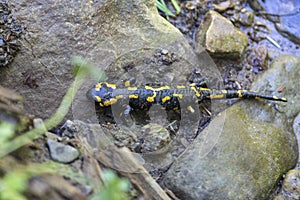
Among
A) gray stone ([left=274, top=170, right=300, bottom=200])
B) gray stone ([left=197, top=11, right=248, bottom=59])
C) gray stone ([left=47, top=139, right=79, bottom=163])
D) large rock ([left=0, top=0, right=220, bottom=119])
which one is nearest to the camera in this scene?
gray stone ([left=47, top=139, right=79, bottom=163])

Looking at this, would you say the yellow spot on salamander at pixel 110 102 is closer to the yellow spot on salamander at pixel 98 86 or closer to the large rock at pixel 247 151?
the yellow spot on salamander at pixel 98 86

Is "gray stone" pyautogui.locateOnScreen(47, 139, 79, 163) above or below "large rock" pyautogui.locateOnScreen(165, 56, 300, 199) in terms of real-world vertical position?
above

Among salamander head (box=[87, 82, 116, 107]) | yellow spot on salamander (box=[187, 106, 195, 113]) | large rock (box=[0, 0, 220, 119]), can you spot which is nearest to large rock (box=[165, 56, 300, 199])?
yellow spot on salamander (box=[187, 106, 195, 113])

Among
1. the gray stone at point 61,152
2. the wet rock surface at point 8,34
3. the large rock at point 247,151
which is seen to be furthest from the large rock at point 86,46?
the gray stone at point 61,152

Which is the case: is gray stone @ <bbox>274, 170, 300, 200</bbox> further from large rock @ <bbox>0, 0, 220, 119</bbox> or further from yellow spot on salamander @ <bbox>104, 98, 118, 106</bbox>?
yellow spot on salamander @ <bbox>104, 98, 118, 106</bbox>

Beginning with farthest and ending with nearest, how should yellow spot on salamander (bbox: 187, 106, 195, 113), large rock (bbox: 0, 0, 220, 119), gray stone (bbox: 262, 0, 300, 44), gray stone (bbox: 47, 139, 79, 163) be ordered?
gray stone (bbox: 262, 0, 300, 44) → yellow spot on salamander (bbox: 187, 106, 195, 113) → large rock (bbox: 0, 0, 220, 119) → gray stone (bbox: 47, 139, 79, 163)

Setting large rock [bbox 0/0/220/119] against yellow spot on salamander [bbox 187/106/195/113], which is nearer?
large rock [bbox 0/0/220/119]

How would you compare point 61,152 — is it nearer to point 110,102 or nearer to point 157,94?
point 110,102
